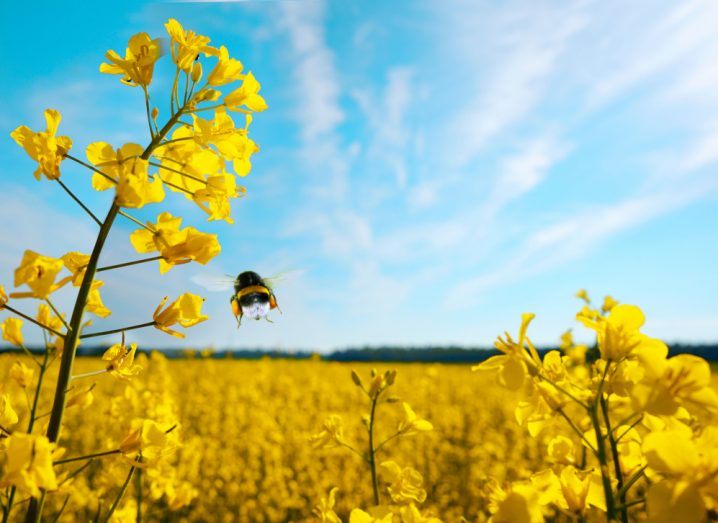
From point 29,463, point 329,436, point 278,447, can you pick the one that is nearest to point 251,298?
point 329,436

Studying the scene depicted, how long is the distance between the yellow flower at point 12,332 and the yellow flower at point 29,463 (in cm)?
79

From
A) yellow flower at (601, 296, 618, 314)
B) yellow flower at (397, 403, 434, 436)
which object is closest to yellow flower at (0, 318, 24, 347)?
yellow flower at (397, 403, 434, 436)

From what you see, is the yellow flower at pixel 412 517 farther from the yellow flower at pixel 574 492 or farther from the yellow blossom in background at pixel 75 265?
the yellow blossom in background at pixel 75 265

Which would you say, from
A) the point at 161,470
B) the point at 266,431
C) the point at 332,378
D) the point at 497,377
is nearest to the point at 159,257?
the point at 497,377

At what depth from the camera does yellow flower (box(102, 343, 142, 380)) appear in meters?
1.44

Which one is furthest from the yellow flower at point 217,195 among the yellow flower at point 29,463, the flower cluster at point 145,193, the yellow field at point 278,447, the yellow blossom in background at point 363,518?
the yellow field at point 278,447

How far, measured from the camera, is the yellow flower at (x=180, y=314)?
1.41 meters

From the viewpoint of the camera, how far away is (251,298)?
8.64 ft

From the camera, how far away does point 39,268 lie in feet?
3.76

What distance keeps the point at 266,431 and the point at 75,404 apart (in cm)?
737

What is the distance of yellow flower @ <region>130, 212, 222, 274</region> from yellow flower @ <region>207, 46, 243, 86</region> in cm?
43

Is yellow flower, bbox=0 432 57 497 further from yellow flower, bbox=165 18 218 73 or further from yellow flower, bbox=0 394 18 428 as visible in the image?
yellow flower, bbox=165 18 218 73

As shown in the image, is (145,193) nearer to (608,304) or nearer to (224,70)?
(224,70)

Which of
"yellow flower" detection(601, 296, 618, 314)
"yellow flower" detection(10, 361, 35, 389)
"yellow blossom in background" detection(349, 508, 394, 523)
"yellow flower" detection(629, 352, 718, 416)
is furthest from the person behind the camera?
"yellow flower" detection(601, 296, 618, 314)
